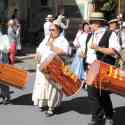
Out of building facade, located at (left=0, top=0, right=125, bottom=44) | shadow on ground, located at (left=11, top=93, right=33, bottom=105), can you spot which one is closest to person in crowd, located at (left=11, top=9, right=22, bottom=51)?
building facade, located at (left=0, top=0, right=125, bottom=44)

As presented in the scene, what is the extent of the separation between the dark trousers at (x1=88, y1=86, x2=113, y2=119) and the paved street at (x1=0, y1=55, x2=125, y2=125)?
1.87 ft

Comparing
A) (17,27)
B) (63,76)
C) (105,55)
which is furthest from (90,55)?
(17,27)

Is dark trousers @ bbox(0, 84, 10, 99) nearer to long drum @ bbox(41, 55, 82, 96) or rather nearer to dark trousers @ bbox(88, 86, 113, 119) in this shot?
long drum @ bbox(41, 55, 82, 96)

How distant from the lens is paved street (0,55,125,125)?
8648 mm

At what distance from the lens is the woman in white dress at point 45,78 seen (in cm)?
864

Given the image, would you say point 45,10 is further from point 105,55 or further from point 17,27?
point 105,55

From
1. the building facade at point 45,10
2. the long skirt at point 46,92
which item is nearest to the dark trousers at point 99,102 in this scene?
the long skirt at point 46,92

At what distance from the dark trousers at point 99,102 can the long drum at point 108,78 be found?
1.05 ft

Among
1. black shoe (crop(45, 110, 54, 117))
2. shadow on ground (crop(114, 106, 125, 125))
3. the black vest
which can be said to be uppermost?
the black vest

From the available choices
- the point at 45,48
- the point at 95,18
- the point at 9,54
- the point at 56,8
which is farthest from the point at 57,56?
the point at 56,8

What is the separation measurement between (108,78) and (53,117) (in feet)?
6.38

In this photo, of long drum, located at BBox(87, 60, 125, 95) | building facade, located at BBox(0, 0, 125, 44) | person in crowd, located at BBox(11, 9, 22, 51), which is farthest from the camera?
building facade, located at BBox(0, 0, 125, 44)

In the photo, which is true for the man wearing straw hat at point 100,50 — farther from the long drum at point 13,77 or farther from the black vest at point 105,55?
the long drum at point 13,77

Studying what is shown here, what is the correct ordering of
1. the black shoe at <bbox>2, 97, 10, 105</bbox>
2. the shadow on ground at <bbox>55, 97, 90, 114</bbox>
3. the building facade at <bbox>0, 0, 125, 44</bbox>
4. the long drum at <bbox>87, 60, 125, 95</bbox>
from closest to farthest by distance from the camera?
the long drum at <bbox>87, 60, 125, 95</bbox>
the shadow on ground at <bbox>55, 97, 90, 114</bbox>
the black shoe at <bbox>2, 97, 10, 105</bbox>
the building facade at <bbox>0, 0, 125, 44</bbox>
